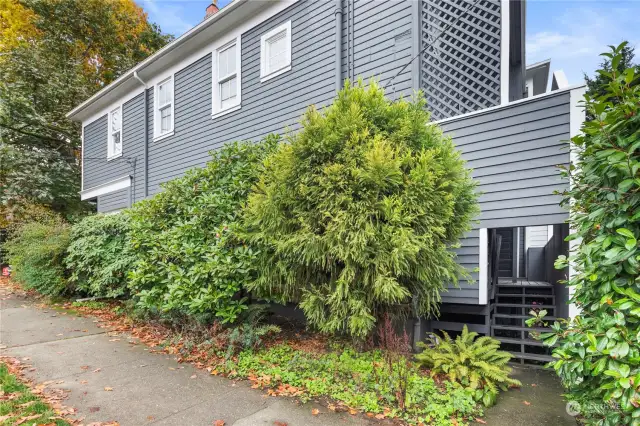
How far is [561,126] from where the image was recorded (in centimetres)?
409

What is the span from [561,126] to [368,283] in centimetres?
302

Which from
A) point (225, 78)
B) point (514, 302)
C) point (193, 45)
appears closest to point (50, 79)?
point (193, 45)

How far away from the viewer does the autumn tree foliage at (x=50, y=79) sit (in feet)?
44.8

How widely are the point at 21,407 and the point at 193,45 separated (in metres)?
8.46

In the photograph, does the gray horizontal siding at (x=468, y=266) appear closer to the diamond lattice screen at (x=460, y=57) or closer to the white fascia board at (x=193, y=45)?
the diamond lattice screen at (x=460, y=57)

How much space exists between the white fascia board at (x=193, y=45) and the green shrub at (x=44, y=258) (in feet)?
17.0

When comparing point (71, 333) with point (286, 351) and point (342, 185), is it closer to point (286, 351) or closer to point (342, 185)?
point (286, 351)

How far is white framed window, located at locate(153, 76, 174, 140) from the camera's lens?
10166 mm

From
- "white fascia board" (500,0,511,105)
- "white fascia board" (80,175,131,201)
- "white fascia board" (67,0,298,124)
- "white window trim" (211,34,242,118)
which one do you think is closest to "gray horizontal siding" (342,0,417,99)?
"white fascia board" (500,0,511,105)

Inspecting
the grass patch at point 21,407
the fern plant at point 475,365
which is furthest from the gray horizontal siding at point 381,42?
the grass patch at point 21,407

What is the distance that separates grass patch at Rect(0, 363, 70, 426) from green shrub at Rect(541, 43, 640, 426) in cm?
399

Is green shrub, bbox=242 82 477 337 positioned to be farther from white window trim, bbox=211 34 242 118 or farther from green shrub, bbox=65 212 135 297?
→ white window trim, bbox=211 34 242 118

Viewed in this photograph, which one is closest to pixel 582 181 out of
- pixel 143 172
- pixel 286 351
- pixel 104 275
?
pixel 286 351

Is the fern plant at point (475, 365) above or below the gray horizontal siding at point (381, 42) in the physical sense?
below
